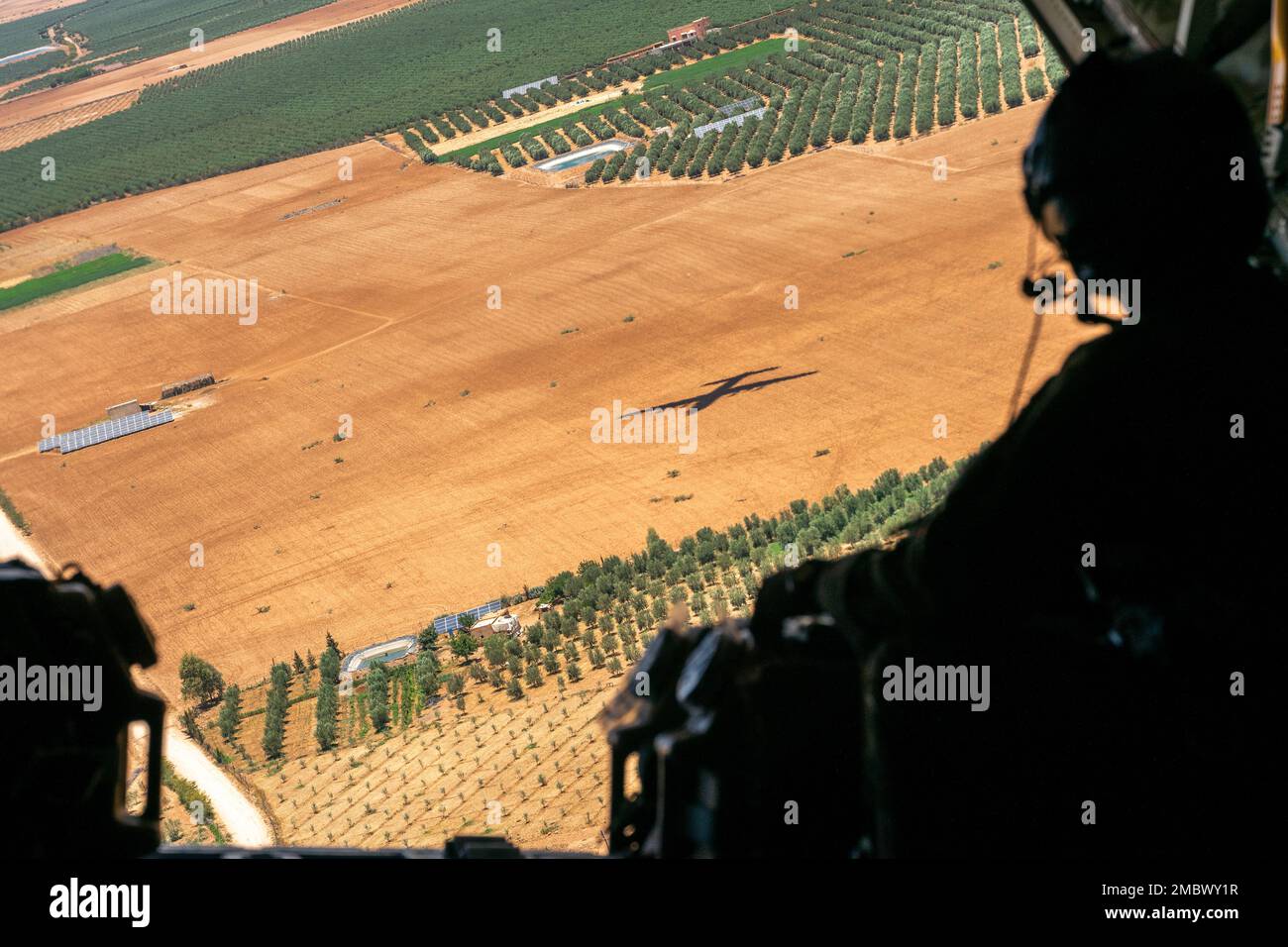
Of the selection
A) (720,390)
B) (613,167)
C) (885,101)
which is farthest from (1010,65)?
(720,390)

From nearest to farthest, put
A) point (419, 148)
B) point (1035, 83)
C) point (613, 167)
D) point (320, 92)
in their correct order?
1. point (1035, 83)
2. point (613, 167)
3. point (419, 148)
4. point (320, 92)

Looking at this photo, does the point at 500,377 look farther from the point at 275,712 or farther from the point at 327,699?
the point at 275,712

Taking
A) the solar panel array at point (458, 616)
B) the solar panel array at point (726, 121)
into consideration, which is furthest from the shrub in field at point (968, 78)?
the solar panel array at point (458, 616)

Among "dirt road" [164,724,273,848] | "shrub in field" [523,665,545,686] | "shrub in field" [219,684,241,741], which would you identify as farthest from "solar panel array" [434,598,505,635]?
"dirt road" [164,724,273,848]

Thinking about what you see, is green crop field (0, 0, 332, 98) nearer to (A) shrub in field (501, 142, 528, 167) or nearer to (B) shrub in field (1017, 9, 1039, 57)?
(A) shrub in field (501, 142, 528, 167)

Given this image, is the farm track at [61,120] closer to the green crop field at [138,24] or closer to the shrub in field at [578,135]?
the green crop field at [138,24]
